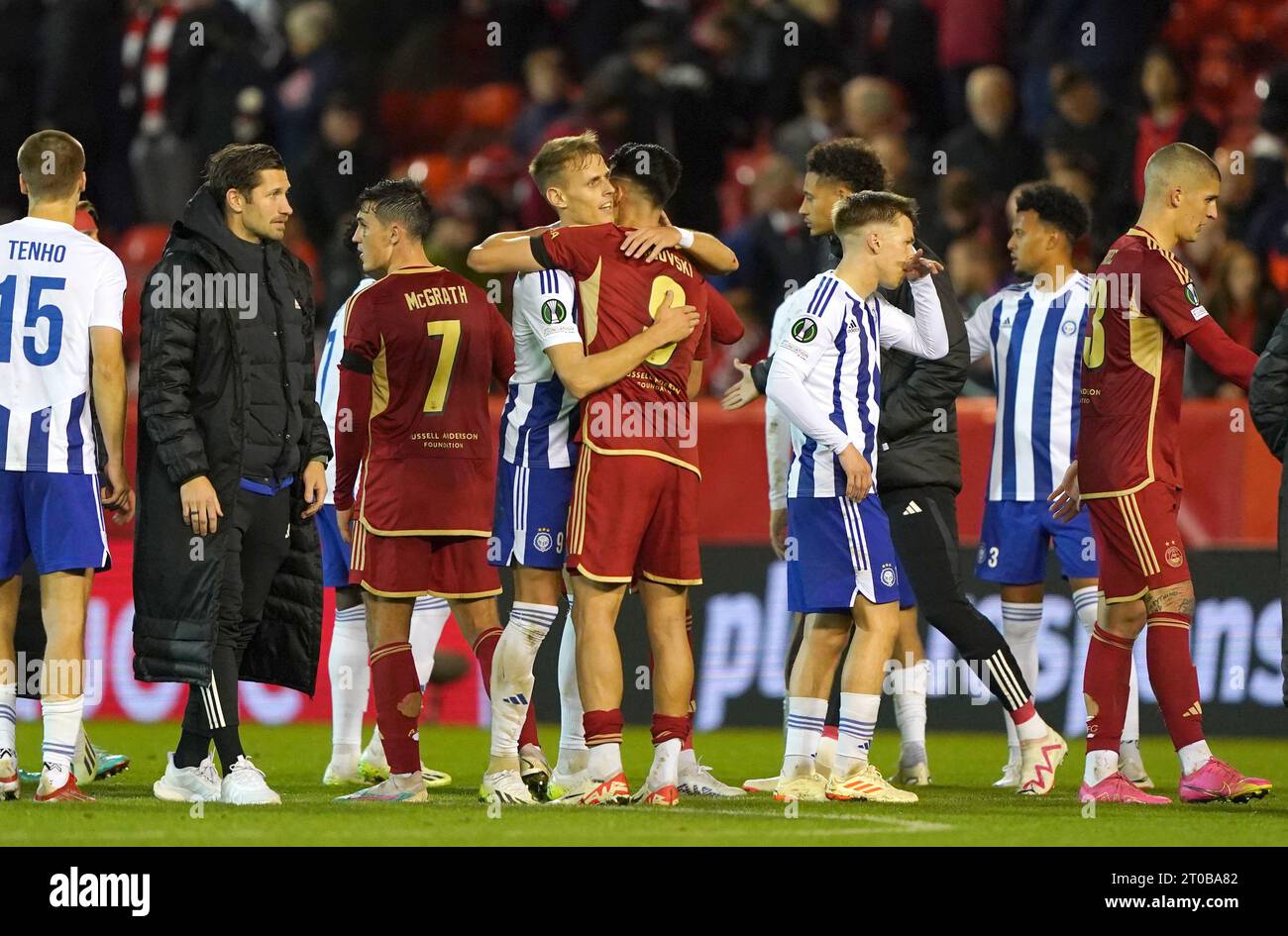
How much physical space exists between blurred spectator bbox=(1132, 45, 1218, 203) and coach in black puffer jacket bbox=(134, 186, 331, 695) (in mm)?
7551

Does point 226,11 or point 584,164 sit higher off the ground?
point 226,11

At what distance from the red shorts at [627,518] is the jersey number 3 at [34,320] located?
1.96m

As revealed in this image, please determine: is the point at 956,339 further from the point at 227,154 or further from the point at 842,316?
the point at 227,154

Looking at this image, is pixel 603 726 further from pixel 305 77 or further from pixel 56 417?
pixel 305 77

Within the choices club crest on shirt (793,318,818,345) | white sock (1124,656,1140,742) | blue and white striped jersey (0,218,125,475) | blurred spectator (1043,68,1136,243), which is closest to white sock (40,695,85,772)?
blue and white striped jersey (0,218,125,475)

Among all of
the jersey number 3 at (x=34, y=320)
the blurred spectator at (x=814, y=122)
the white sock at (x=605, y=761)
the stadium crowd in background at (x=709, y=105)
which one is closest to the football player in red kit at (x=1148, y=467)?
the white sock at (x=605, y=761)

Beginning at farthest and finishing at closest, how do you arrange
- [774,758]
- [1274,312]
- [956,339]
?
1. [1274,312]
2. [774,758]
3. [956,339]

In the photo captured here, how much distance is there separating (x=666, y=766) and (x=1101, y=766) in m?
1.69

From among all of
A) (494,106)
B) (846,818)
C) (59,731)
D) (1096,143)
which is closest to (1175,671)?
(846,818)

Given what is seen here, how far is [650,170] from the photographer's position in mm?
7918

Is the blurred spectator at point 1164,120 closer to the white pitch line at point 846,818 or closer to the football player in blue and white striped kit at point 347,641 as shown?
the football player in blue and white striped kit at point 347,641
